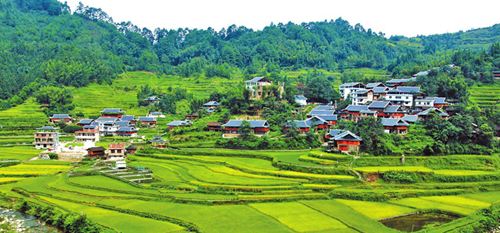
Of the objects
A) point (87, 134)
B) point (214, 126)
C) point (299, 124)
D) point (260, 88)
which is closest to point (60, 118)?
point (87, 134)

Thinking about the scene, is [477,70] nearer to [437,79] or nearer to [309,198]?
[437,79]

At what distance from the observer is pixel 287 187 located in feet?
92.5

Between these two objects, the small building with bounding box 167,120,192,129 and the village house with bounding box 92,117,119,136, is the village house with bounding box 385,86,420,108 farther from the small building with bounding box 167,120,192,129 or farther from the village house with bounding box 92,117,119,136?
the village house with bounding box 92,117,119,136

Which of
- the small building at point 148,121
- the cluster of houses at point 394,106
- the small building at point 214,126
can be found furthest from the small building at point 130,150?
the cluster of houses at point 394,106

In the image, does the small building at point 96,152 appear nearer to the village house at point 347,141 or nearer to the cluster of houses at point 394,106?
the village house at point 347,141

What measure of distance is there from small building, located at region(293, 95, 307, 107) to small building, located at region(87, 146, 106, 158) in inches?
834

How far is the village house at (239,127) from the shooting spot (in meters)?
42.7

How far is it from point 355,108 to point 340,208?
2092 centimetres

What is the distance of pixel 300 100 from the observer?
51.8 metres

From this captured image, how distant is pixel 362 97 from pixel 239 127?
1382cm

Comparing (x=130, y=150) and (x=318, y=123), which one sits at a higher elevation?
(x=318, y=123)

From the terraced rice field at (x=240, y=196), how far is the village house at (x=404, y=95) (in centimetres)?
1400

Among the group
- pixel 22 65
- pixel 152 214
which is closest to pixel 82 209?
pixel 152 214

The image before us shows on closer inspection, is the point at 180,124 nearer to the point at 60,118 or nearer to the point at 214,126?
the point at 214,126
